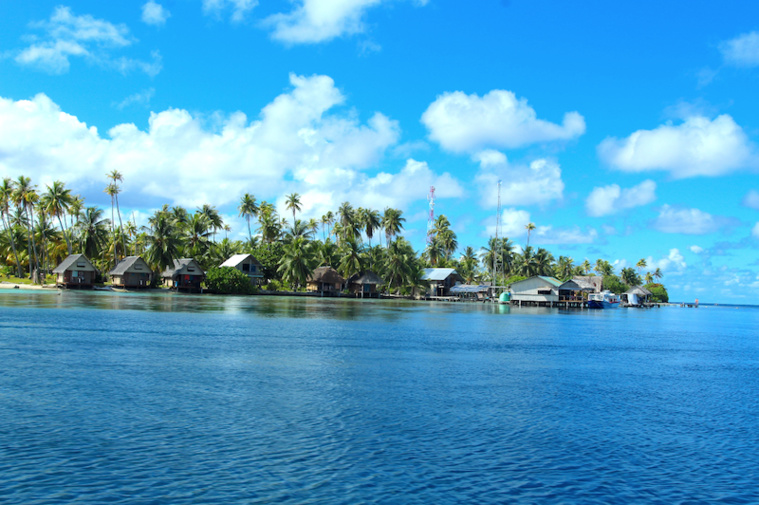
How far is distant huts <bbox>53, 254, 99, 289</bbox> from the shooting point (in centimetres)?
8094

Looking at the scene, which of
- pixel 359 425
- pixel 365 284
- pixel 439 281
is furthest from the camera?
pixel 439 281

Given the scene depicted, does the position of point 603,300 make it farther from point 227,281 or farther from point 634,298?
point 227,281

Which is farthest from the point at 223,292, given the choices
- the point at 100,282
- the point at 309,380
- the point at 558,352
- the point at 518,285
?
the point at 309,380

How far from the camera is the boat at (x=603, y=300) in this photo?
10736 centimetres

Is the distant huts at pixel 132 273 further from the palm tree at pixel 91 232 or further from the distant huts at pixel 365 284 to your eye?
the distant huts at pixel 365 284

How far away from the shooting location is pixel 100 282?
297 feet

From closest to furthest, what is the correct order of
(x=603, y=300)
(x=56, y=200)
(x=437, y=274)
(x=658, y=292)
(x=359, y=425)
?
1. (x=359, y=425)
2. (x=56, y=200)
3. (x=437, y=274)
4. (x=603, y=300)
5. (x=658, y=292)

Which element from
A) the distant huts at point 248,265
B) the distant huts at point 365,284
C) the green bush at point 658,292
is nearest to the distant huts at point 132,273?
the distant huts at point 248,265

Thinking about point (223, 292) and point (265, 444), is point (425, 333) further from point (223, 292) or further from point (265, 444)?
point (223, 292)

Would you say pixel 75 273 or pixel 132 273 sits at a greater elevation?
pixel 132 273

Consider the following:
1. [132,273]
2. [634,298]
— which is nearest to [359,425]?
[132,273]

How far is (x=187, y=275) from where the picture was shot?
8869 centimetres

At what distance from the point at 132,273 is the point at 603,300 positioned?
3485 inches

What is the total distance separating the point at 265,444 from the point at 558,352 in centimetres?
2143
